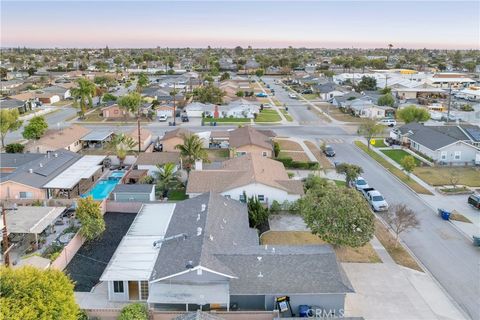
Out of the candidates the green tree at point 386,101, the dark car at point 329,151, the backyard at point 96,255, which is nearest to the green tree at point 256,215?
the backyard at point 96,255

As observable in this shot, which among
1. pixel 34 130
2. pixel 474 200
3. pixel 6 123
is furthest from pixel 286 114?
pixel 474 200

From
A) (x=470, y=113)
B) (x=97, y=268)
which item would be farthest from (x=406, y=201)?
(x=470, y=113)

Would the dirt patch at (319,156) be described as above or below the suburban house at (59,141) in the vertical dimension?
below

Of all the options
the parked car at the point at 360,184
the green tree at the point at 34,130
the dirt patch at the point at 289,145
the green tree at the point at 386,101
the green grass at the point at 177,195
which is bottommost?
the green grass at the point at 177,195

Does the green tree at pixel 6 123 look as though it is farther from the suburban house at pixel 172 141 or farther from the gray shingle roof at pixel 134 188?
the gray shingle roof at pixel 134 188

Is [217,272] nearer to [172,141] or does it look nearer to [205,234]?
[205,234]

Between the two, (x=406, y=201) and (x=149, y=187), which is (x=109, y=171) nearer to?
(x=149, y=187)
